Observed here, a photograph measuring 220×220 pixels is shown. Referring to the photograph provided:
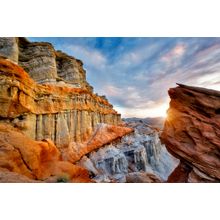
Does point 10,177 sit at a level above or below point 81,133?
below

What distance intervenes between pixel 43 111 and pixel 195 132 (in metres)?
4.51

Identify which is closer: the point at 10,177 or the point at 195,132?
the point at 10,177

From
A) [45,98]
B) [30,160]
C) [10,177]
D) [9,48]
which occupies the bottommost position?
[10,177]

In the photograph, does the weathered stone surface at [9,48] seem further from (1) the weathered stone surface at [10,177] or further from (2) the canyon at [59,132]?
(1) the weathered stone surface at [10,177]

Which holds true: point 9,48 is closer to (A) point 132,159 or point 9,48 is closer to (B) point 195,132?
(A) point 132,159

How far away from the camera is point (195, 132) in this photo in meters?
4.18

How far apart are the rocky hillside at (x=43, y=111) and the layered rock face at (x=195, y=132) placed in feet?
7.12

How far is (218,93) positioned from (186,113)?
75cm

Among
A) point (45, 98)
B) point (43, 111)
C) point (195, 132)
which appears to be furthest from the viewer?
point (45, 98)

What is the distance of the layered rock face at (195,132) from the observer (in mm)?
3945

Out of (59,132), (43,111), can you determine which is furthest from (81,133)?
(43,111)
